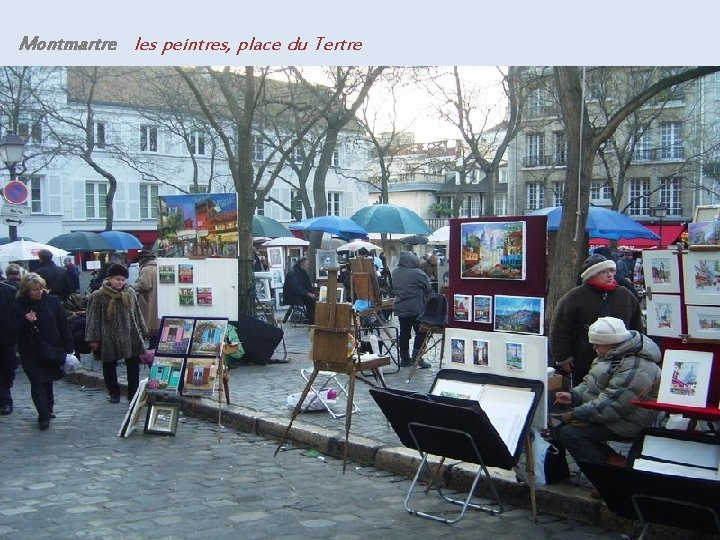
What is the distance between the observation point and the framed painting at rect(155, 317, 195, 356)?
9.20 metres

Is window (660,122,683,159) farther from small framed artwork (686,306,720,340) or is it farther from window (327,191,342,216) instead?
small framed artwork (686,306,720,340)

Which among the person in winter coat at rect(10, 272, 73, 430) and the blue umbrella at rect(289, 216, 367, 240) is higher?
the blue umbrella at rect(289, 216, 367, 240)

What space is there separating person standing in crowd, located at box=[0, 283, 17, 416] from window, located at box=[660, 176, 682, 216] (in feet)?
131

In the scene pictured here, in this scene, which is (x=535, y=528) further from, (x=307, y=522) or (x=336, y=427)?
(x=336, y=427)

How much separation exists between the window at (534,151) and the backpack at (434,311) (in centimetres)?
3633

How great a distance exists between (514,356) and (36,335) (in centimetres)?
553

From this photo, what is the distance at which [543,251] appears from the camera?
5.86m

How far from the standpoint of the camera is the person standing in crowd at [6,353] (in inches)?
371

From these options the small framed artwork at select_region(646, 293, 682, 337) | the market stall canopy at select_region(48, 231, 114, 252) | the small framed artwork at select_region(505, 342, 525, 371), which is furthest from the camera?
the market stall canopy at select_region(48, 231, 114, 252)

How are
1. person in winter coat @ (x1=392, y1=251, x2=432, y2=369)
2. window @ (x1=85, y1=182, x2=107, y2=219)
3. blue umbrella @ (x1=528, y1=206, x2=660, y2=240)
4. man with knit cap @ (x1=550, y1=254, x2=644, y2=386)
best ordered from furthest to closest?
window @ (x1=85, y1=182, x2=107, y2=219) < blue umbrella @ (x1=528, y1=206, x2=660, y2=240) < person in winter coat @ (x1=392, y1=251, x2=432, y2=369) < man with knit cap @ (x1=550, y1=254, x2=644, y2=386)

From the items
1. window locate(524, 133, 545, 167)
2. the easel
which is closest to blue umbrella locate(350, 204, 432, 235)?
the easel

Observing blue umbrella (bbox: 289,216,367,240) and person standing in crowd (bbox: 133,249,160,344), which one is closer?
person standing in crowd (bbox: 133,249,160,344)
